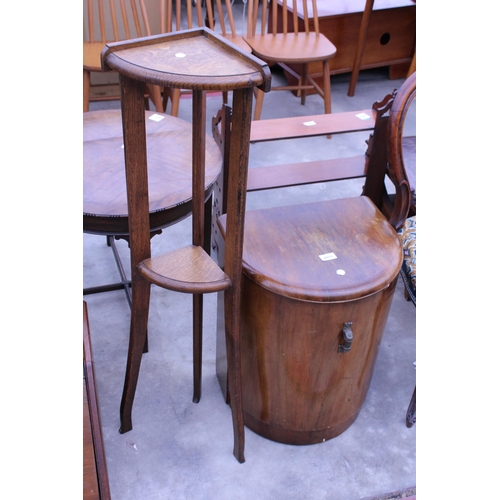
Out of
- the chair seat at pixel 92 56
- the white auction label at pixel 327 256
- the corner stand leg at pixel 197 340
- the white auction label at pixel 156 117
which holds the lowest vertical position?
the corner stand leg at pixel 197 340

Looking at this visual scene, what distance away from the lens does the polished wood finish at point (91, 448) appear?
1169mm

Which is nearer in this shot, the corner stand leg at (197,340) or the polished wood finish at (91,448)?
the polished wood finish at (91,448)

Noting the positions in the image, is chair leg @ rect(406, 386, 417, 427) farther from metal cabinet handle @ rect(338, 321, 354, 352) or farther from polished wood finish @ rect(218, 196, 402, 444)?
metal cabinet handle @ rect(338, 321, 354, 352)

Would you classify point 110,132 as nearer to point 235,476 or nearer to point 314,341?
point 314,341

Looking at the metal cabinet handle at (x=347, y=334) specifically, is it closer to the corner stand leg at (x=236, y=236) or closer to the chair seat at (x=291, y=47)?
the corner stand leg at (x=236, y=236)

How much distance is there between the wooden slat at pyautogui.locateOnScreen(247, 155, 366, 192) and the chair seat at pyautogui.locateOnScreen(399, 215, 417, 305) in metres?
0.48

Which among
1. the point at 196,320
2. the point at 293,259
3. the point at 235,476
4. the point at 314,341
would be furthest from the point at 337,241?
the point at 235,476

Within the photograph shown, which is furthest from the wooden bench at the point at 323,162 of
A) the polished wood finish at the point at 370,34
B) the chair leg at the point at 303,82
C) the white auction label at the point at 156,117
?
the polished wood finish at the point at 370,34

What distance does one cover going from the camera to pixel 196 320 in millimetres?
1729

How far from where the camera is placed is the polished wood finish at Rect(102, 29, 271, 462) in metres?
1.10

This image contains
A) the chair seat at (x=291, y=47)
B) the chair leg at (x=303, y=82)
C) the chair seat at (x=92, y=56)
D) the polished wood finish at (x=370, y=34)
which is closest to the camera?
the chair seat at (x=92, y=56)

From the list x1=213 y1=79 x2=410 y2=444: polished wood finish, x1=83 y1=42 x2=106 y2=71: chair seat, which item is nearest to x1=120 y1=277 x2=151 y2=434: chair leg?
x1=213 y1=79 x2=410 y2=444: polished wood finish

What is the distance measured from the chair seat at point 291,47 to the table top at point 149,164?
1261mm

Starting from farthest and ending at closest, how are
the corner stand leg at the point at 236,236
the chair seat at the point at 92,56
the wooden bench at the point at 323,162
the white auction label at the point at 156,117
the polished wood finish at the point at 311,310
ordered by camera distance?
the chair seat at the point at 92,56 → the wooden bench at the point at 323,162 → the white auction label at the point at 156,117 → the polished wood finish at the point at 311,310 → the corner stand leg at the point at 236,236
